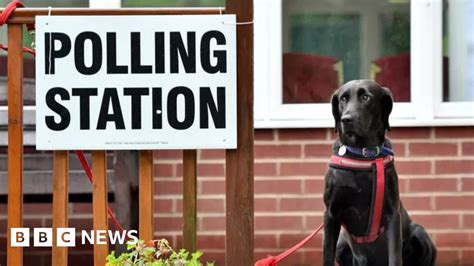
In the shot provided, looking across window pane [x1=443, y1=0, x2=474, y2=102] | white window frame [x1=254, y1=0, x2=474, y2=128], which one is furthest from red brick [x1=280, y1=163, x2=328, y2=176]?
window pane [x1=443, y1=0, x2=474, y2=102]

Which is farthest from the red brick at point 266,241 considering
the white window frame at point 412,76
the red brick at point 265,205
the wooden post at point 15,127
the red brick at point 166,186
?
the wooden post at point 15,127

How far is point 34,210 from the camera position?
820cm

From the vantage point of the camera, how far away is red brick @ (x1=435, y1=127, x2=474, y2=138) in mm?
8109

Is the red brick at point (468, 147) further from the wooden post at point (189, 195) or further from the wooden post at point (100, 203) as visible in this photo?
the wooden post at point (100, 203)

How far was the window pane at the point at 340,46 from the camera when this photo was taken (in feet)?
27.2

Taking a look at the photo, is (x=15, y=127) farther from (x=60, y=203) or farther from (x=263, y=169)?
(x=263, y=169)

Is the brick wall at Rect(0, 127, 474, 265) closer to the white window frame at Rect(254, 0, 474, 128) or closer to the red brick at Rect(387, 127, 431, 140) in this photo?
the red brick at Rect(387, 127, 431, 140)

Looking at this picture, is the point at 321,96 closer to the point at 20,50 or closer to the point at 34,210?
the point at 34,210

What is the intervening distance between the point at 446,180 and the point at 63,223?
3415mm

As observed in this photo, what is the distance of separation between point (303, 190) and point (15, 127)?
10.0 feet

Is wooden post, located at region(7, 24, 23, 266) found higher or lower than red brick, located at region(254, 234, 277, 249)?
higher

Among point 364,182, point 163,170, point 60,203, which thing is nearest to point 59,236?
point 60,203

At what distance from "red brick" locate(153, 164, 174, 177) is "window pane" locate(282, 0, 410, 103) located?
923 millimetres

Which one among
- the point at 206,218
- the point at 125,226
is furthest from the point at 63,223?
the point at 206,218
